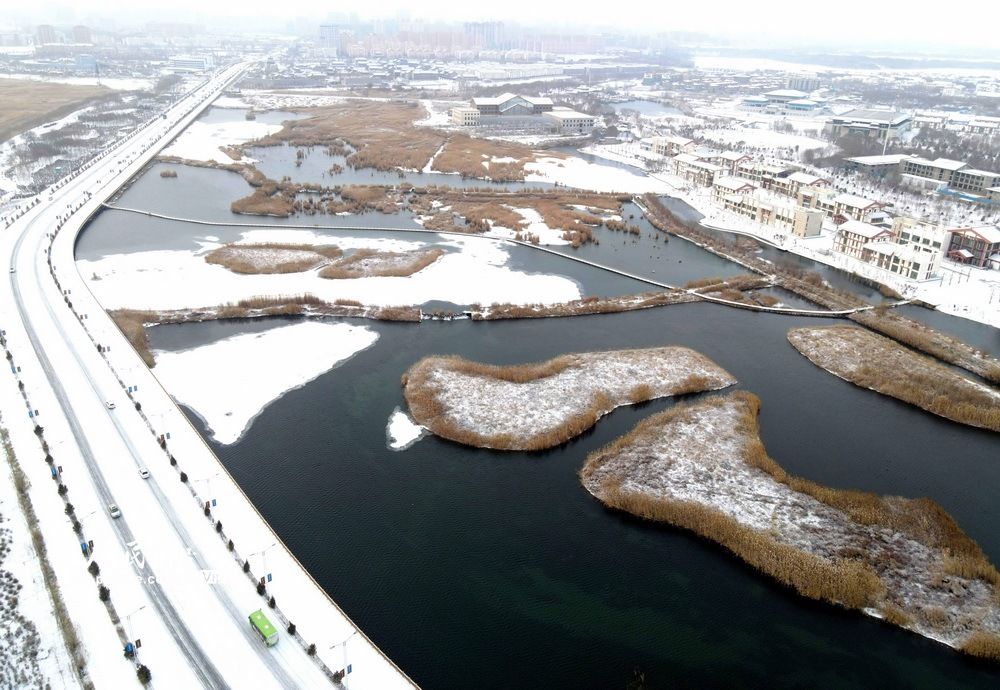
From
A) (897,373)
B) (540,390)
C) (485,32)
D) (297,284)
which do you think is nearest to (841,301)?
(897,373)

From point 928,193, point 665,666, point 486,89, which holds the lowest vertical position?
point 665,666

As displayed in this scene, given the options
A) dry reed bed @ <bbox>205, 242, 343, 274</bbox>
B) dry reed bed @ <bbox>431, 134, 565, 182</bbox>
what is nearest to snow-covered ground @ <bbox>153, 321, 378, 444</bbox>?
dry reed bed @ <bbox>205, 242, 343, 274</bbox>

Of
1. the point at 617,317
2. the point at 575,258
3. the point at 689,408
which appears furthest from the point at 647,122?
the point at 689,408

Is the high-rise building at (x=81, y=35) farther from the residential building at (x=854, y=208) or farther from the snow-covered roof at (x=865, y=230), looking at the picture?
the snow-covered roof at (x=865, y=230)

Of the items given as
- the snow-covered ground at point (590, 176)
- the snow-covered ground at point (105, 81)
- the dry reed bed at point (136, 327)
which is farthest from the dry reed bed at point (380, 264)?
the snow-covered ground at point (105, 81)

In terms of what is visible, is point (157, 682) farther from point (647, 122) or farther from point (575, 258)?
point (647, 122)

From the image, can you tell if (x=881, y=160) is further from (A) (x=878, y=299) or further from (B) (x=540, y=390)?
(B) (x=540, y=390)

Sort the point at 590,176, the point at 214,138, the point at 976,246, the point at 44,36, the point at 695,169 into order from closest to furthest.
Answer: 1. the point at 976,246
2. the point at 695,169
3. the point at 590,176
4. the point at 214,138
5. the point at 44,36
